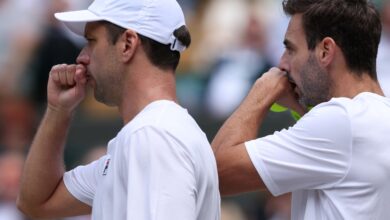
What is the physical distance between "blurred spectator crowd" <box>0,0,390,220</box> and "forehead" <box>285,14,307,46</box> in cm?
383

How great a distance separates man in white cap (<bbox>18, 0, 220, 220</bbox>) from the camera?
360cm

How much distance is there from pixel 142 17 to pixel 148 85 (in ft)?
0.76

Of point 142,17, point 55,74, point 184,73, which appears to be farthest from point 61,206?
point 184,73

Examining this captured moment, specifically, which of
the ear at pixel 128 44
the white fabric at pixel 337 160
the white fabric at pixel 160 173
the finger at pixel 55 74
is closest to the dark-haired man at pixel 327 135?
the white fabric at pixel 337 160

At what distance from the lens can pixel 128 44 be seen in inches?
153

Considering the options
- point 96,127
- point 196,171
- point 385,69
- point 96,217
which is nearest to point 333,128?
point 196,171

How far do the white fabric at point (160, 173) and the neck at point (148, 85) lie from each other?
53 mm

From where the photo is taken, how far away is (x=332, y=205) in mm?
4062

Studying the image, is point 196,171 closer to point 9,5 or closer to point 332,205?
point 332,205

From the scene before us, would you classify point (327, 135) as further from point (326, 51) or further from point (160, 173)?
point (160, 173)

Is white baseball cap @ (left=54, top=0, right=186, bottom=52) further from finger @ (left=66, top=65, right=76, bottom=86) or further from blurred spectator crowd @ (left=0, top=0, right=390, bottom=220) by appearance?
blurred spectator crowd @ (left=0, top=0, right=390, bottom=220)

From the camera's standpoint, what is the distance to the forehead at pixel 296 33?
4.23m

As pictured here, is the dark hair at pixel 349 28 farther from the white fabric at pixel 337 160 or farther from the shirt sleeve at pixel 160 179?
the shirt sleeve at pixel 160 179

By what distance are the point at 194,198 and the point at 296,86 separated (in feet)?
2.83
